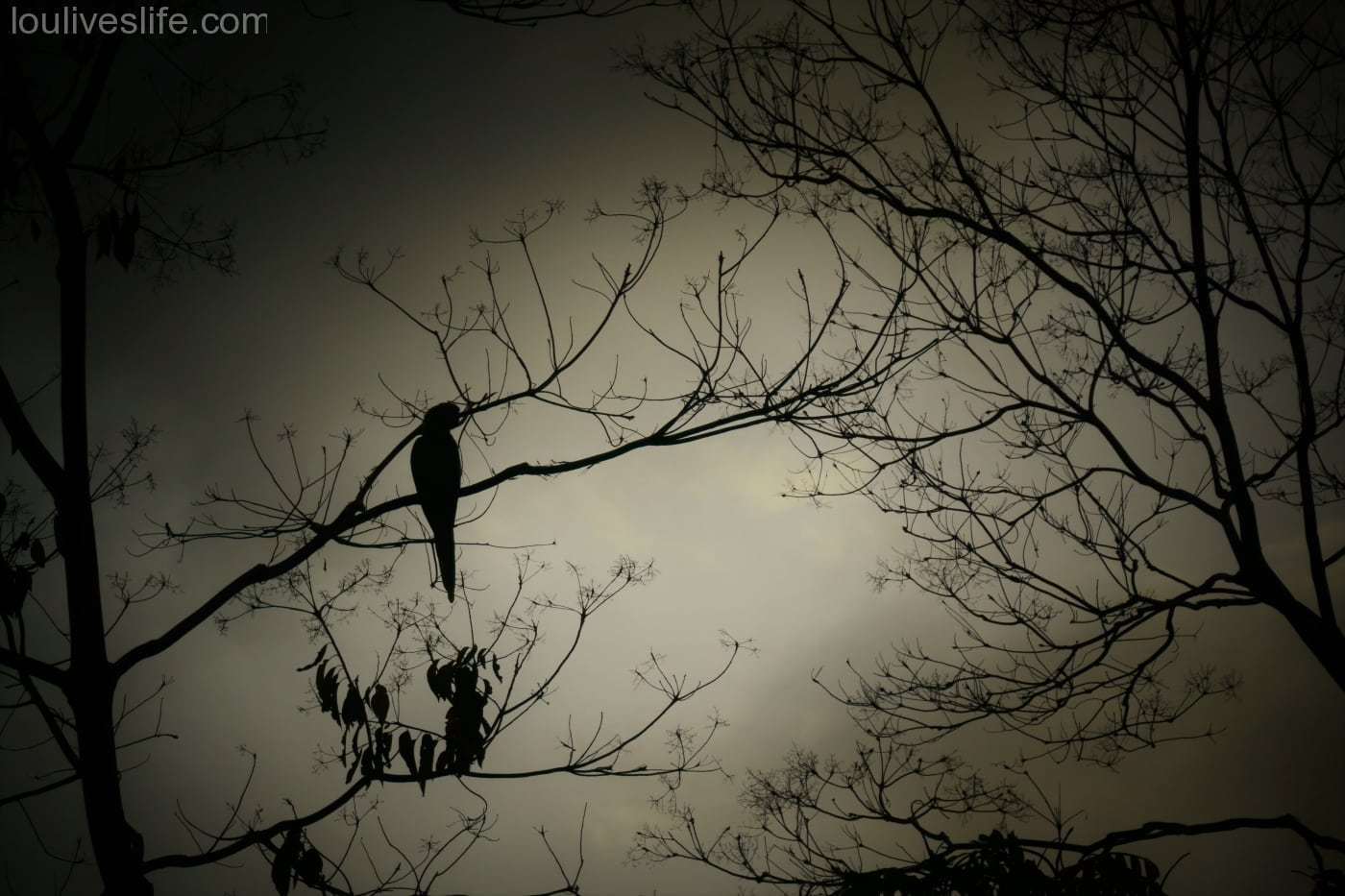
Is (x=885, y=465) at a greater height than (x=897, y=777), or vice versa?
(x=885, y=465)

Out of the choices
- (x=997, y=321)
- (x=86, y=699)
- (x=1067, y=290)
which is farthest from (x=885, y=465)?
(x=86, y=699)

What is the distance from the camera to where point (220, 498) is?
10.4ft

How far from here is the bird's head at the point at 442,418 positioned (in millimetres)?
3096

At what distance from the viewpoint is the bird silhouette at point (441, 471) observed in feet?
9.93

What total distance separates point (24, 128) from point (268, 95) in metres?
0.75

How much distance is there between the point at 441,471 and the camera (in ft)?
10.0

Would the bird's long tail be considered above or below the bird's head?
below

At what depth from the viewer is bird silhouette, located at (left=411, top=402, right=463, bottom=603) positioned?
3.03m

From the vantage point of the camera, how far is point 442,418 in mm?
3109

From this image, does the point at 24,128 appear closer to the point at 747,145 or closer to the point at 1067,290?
the point at 747,145

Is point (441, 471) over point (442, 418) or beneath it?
beneath

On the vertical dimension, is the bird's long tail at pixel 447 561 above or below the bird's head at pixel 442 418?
below

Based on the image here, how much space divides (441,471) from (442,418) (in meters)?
0.20

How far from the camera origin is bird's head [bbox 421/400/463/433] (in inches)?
122
